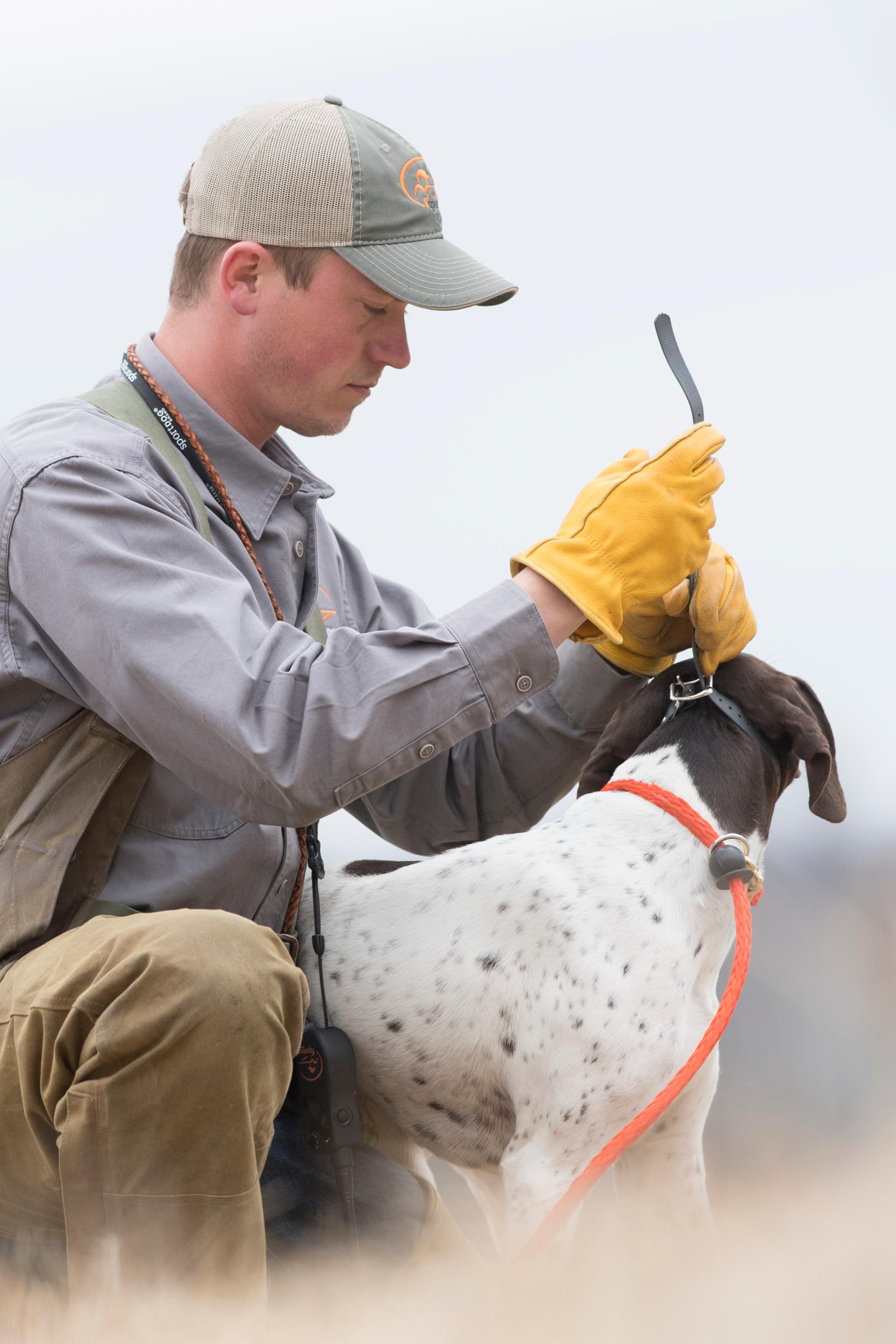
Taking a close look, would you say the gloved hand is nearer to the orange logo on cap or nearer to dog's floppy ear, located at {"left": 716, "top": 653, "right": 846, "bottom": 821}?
dog's floppy ear, located at {"left": 716, "top": 653, "right": 846, "bottom": 821}

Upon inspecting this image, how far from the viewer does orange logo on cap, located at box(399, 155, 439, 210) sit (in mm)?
2080

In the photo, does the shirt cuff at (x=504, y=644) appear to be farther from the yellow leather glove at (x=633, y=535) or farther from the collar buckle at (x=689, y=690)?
the collar buckle at (x=689, y=690)

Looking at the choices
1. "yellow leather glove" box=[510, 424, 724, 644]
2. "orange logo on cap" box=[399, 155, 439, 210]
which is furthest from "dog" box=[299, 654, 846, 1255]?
"orange logo on cap" box=[399, 155, 439, 210]

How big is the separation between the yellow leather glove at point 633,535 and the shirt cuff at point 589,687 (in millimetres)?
480

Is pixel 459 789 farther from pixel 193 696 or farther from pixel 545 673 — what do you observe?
pixel 193 696

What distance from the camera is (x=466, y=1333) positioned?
1.55 meters

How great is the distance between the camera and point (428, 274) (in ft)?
6.61

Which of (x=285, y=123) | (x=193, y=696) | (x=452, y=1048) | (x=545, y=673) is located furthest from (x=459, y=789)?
(x=285, y=123)

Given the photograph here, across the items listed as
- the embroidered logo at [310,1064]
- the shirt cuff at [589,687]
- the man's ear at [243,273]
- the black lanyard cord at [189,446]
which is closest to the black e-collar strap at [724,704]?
the shirt cuff at [589,687]

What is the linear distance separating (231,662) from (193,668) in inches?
2.0

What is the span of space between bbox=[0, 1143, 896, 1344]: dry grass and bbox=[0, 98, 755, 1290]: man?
0.28ft

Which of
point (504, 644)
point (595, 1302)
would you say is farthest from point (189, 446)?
point (595, 1302)

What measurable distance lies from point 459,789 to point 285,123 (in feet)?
4.33

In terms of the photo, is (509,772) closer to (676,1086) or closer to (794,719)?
(794,719)
